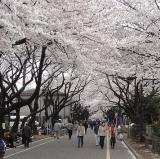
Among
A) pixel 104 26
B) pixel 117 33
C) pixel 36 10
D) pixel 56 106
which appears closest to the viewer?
pixel 36 10

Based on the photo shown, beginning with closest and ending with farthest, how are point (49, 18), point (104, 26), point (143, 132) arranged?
point (49, 18) < point (104, 26) < point (143, 132)

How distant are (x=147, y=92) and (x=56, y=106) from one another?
55.6 ft

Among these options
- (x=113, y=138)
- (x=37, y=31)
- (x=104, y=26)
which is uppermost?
(x=104, y=26)

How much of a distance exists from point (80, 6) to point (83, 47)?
2.62 m

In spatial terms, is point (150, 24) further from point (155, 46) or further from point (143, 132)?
point (143, 132)

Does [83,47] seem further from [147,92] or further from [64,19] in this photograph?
[147,92]

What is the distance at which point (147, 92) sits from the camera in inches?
1566

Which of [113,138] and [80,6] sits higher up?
[80,6]

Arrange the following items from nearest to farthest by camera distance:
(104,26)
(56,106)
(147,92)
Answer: (104,26)
(147,92)
(56,106)

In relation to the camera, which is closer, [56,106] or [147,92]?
[147,92]

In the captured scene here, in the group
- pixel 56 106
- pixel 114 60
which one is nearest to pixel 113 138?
pixel 114 60

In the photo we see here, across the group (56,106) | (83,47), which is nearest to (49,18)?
(83,47)

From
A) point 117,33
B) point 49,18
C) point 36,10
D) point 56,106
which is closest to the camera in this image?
point 36,10

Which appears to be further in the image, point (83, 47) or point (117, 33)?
point (117, 33)
